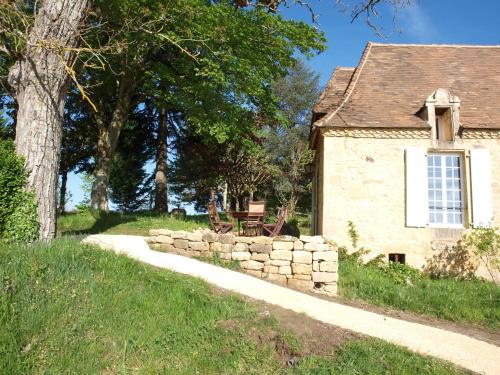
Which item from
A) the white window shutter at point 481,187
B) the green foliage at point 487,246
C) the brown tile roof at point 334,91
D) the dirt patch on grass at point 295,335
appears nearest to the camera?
the dirt patch on grass at point 295,335

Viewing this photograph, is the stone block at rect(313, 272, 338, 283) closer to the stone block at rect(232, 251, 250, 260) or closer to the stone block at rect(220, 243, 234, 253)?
the stone block at rect(232, 251, 250, 260)

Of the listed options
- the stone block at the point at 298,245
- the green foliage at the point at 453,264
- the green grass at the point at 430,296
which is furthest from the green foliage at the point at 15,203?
the green foliage at the point at 453,264

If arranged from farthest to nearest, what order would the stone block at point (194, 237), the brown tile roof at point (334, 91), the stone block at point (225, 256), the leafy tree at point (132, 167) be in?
the leafy tree at point (132, 167) < the brown tile roof at point (334, 91) < the stone block at point (194, 237) < the stone block at point (225, 256)

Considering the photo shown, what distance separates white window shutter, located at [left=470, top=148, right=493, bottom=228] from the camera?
395 inches

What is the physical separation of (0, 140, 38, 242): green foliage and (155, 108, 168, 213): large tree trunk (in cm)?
1223

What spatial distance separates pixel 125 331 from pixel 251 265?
3.70 metres

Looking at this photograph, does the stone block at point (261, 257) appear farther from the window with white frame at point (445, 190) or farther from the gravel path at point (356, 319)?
the window with white frame at point (445, 190)

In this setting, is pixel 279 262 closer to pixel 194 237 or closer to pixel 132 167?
pixel 194 237

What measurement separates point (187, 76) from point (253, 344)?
1084 cm

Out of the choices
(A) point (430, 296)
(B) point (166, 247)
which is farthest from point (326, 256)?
(B) point (166, 247)

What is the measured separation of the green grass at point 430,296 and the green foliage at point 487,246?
1.07 metres

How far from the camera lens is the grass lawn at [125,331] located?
3.76 meters

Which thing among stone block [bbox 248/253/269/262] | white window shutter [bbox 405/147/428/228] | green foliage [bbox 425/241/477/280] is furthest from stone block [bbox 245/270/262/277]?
green foliage [bbox 425/241/477/280]

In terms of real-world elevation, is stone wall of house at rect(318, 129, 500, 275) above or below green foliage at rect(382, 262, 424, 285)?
above
